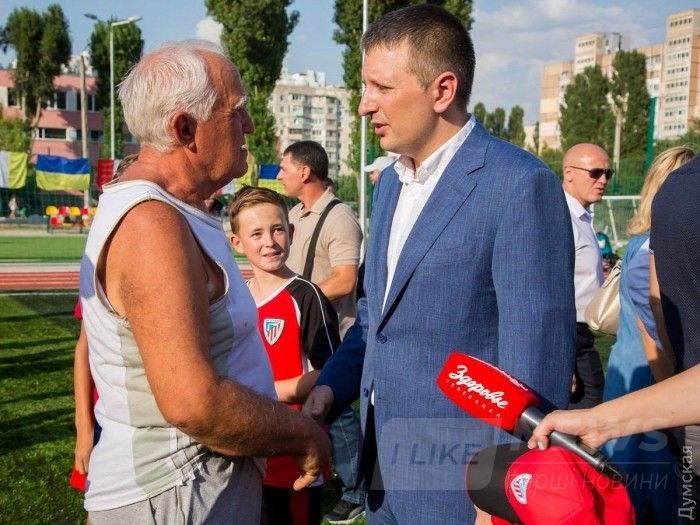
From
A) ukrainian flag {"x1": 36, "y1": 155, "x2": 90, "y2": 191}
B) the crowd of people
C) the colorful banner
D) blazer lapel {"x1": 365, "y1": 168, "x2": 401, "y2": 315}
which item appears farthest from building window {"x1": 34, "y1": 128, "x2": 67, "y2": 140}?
the crowd of people

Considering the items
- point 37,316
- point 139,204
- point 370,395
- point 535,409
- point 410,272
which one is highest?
point 139,204

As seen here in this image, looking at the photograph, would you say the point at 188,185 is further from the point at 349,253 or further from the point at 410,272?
the point at 349,253

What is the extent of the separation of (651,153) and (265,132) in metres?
28.3

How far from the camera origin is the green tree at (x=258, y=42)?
39.8 m

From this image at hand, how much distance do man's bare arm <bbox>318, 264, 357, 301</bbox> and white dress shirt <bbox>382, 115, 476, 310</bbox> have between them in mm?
2655

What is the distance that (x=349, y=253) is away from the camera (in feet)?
17.7

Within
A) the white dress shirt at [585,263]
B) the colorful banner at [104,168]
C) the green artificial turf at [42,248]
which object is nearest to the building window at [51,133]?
the green artificial turf at [42,248]

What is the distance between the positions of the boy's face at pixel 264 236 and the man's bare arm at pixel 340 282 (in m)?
1.47

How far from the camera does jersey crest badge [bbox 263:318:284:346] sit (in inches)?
140

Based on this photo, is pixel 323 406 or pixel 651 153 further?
pixel 651 153

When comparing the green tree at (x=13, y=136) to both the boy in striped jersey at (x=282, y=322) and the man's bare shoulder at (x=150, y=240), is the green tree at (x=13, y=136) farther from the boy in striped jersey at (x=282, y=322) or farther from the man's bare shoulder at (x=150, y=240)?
the man's bare shoulder at (x=150, y=240)

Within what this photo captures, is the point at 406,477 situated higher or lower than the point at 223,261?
lower

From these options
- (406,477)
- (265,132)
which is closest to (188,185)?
(406,477)

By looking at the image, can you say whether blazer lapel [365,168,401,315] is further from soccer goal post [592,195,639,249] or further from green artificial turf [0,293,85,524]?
A: soccer goal post [592,195,639,249]
